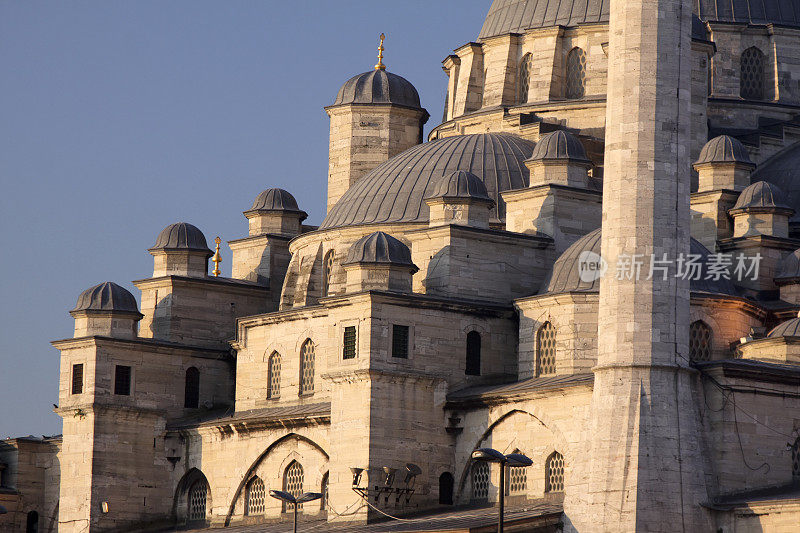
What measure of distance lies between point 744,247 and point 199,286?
14.7 m

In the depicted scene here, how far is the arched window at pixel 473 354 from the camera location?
151ft

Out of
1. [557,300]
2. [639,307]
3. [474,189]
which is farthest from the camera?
[474,189]

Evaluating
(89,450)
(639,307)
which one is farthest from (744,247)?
(89,450)

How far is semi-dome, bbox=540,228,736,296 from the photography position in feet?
145

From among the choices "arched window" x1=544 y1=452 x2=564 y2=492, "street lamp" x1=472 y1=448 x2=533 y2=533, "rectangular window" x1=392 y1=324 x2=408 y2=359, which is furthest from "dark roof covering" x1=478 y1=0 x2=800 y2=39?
"street lamp" x1=472 y1=448 x2=533 y2=533

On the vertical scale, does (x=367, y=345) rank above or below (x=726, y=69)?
below

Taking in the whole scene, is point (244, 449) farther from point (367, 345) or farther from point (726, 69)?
point (726, 69)

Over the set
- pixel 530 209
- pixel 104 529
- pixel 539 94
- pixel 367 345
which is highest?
pixel 539 94

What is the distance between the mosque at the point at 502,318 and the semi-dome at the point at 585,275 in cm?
7

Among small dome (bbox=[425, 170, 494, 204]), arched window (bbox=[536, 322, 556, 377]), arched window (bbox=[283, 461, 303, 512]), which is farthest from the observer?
arched window (bbox=[283, 461, 303, 512])

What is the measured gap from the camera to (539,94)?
55594 millimetres

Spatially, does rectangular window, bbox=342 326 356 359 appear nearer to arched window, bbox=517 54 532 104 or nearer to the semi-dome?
the semi-dome

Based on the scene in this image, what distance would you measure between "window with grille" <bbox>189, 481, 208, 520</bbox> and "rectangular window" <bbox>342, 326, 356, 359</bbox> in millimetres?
7928

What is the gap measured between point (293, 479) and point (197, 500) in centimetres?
422
